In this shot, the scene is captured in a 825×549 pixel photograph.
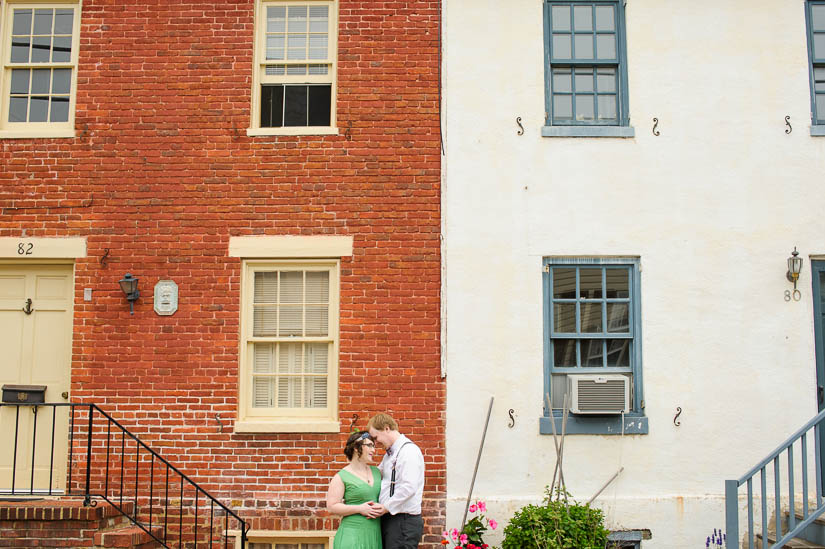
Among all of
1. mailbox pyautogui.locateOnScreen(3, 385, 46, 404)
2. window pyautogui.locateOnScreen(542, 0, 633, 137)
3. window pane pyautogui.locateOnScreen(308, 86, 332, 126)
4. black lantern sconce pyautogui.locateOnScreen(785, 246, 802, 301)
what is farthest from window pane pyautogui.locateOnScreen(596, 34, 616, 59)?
mailbox pyautogui.locateOnScreen(3, 385, 46, 404)

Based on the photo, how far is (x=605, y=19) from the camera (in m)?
8.82

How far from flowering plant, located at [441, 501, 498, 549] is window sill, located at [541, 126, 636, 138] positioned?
3.85 m

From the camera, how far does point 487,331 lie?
27.3 feet

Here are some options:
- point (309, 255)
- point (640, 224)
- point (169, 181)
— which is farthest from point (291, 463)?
point (640, 224)

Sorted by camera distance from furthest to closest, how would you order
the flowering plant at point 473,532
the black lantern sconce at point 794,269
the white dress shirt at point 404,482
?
the black lantern sconce at point 794,269, the flowering plant at point 473,532, the white dress shirt at point 404,482

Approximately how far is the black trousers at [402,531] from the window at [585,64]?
14.3 feet

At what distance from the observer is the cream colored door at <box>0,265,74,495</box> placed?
8.41 metres

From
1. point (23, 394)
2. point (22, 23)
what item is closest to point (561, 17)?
point (22, 23)

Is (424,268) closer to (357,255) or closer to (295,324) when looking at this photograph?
(357,255)

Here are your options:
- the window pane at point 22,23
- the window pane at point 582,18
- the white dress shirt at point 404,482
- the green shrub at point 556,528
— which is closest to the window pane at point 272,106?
the window pane at point 22,23

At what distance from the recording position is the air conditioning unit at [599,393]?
26.6ft

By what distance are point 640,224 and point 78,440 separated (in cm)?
619

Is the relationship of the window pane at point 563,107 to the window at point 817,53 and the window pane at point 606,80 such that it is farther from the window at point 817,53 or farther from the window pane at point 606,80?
the window at point 817,53

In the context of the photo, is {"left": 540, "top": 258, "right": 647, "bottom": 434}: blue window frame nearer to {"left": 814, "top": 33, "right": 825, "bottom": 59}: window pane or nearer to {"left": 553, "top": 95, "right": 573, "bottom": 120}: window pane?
{"left": 553, "top": 95, "right": 573, "bottom": 120}: window pane
